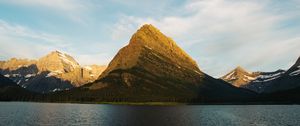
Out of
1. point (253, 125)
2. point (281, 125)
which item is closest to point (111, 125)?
point (253, 125)

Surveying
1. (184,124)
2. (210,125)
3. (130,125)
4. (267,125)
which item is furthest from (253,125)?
(130,125)

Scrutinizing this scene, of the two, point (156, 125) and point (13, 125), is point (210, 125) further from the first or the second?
point (13, 125)

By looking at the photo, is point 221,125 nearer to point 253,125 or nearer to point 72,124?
point 253,125

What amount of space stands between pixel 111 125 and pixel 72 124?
47.3 ft

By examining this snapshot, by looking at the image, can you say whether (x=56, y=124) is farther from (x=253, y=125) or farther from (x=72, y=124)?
(x=253, y=125)

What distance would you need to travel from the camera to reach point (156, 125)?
127m

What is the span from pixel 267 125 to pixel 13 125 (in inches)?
3454

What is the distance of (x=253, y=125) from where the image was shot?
134125 millimetres

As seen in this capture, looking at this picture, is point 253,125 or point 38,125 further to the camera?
point 253,125

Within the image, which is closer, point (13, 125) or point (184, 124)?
point (13, 125)

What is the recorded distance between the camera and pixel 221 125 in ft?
431

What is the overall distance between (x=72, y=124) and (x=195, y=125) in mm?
43151

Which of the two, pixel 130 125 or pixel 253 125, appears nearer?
pixel 130 125

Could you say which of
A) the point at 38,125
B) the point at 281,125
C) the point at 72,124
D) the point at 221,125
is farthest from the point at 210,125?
the point at 38,125
